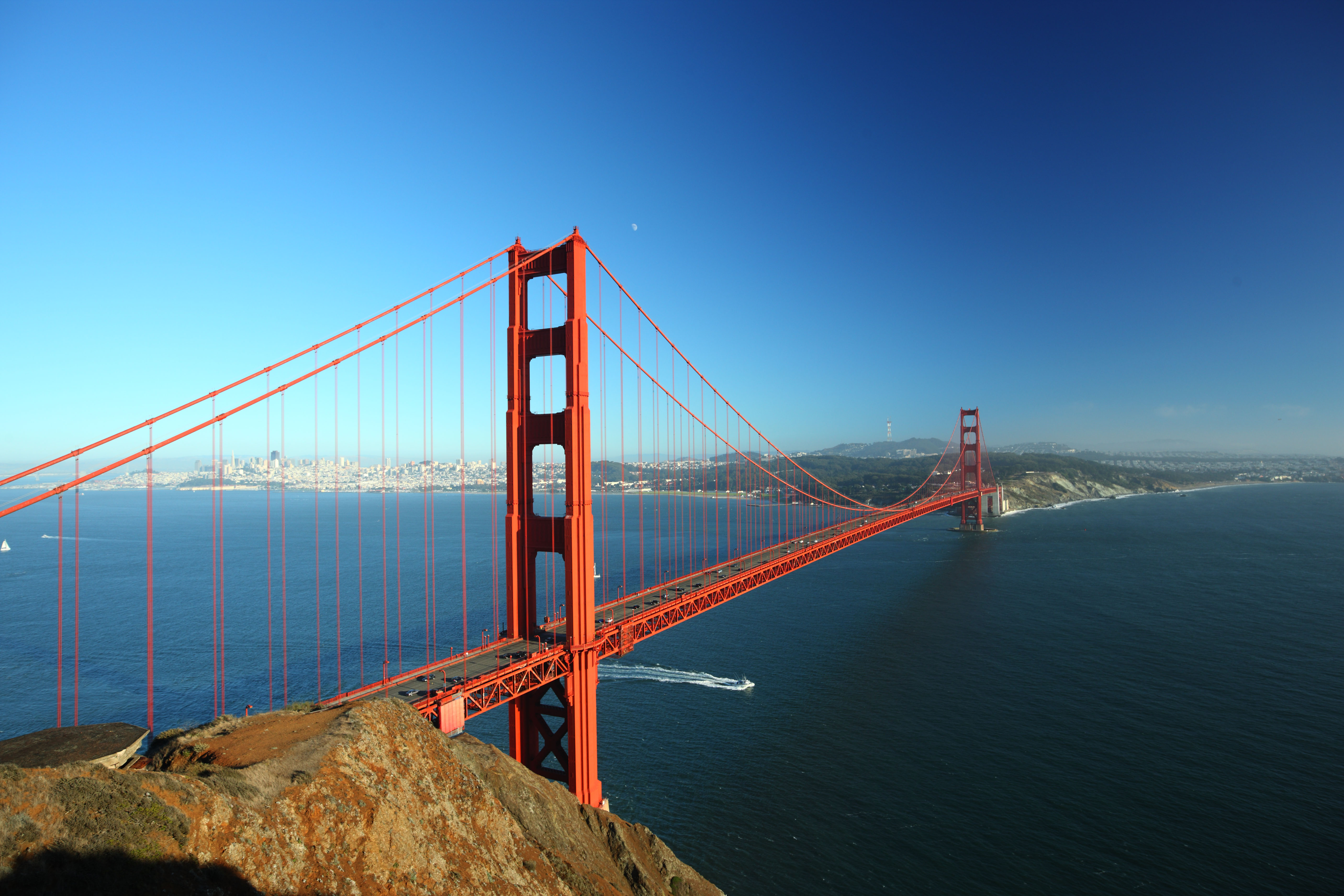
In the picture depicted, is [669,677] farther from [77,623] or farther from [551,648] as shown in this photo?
[77,623]

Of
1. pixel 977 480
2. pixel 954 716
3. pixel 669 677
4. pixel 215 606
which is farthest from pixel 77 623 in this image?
pixel 977 480

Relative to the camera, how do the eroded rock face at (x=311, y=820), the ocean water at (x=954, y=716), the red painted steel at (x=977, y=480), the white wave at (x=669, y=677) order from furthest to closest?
the red painted steel at (x=977, y=480)
the white wave at (x=669, y=677)
the ocean water at (x=954, y=716)
the eroded rock face at (x=311, y=820)

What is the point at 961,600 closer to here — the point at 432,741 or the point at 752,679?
the point at 752,679

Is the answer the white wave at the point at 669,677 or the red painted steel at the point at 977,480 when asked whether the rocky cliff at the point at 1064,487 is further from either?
the white wave at the point at 669,677

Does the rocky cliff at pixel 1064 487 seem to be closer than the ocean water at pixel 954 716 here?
No

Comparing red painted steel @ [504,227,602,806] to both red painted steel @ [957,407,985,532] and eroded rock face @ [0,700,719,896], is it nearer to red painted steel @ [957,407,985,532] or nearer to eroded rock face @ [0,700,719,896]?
eroded rock face @ [0,700,719,896]

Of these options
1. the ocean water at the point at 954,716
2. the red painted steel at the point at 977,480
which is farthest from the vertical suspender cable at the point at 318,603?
the red painted steel at the point at 977,480

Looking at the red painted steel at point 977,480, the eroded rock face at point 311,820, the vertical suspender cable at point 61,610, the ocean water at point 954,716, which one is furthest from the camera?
the red painted steel at point 977,480
